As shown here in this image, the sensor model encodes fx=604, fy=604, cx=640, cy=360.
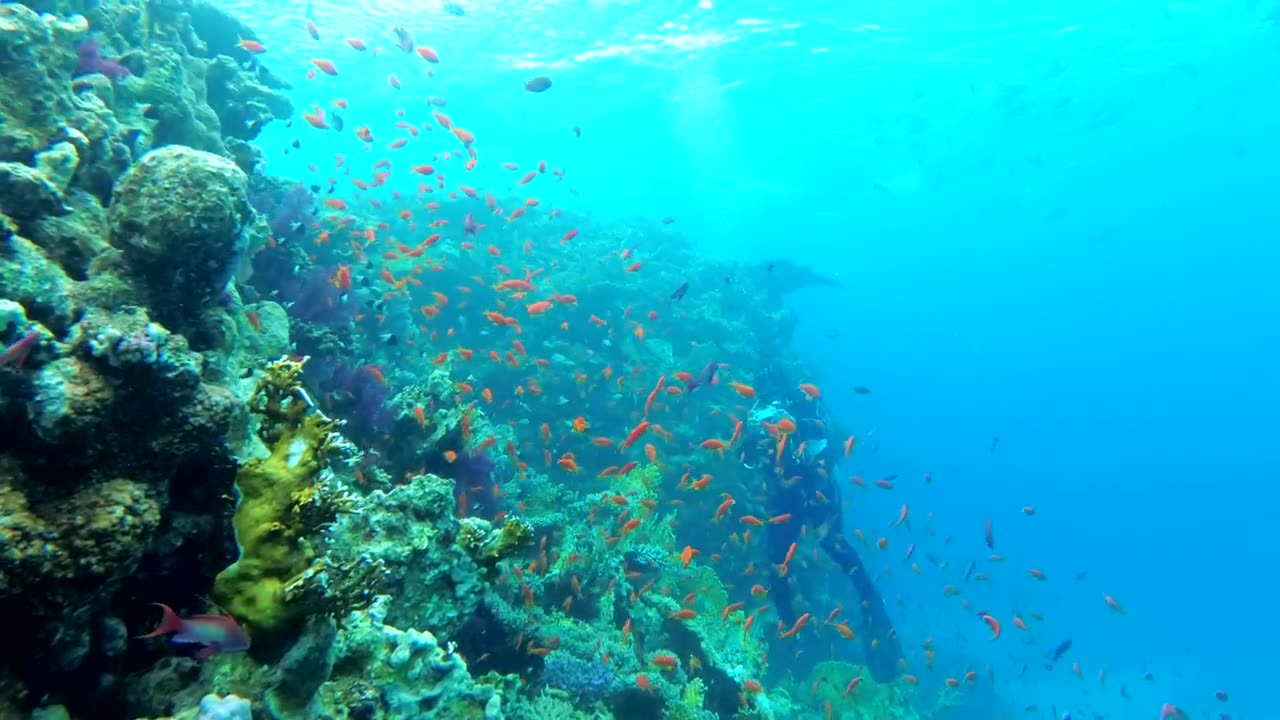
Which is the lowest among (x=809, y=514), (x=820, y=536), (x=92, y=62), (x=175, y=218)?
(x=820, y=536)

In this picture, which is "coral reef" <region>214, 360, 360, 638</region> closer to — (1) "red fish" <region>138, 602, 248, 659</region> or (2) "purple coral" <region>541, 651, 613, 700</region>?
(1) "red fish" <region>138, 602, 248, 659</region>

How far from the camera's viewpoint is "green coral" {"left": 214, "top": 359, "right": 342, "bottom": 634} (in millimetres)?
2506

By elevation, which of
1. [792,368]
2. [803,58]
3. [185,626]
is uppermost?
[185,626]

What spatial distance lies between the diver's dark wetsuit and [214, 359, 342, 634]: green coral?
12078 mm

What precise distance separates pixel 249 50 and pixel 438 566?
1165 centimetres

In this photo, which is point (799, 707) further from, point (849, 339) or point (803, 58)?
point (849, 339)

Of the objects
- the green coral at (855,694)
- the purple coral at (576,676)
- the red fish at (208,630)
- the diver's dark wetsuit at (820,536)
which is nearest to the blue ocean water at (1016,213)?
the diver's dark wetsuit at (820,536)

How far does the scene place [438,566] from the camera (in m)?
4.76

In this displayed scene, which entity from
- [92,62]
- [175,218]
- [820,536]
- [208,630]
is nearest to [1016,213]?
[820,536]

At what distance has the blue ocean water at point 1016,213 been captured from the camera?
86.0 ft

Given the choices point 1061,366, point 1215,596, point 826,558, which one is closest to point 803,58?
point 826,558

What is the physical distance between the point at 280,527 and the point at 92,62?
6.47m

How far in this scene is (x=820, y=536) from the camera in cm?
1484

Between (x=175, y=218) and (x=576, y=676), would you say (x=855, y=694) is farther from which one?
(x=175, y=218)
